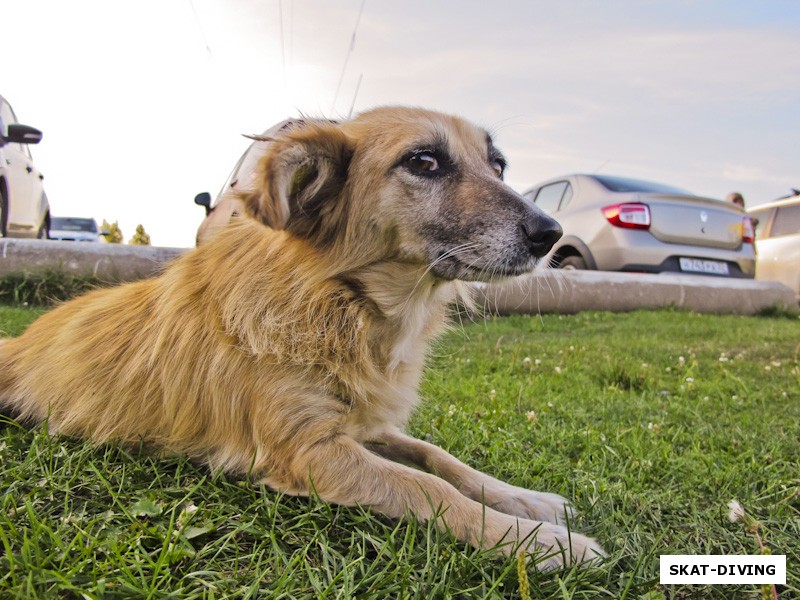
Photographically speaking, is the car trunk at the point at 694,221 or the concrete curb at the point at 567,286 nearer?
the concrete curb at the point at 567,286

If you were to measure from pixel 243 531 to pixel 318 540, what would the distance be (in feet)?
0.81

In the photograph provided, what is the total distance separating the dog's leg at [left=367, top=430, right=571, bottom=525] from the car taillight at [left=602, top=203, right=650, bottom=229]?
793 cm

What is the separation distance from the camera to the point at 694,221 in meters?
9.88

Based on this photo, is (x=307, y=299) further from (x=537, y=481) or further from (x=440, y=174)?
(x=537, y=481)

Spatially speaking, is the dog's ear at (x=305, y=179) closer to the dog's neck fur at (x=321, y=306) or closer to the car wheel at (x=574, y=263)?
the dog's neck fur at (x=321, y=306)

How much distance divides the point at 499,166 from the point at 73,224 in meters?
33.8

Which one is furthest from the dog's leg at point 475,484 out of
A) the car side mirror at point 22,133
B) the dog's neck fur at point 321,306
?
the car side mirror at point 22,133

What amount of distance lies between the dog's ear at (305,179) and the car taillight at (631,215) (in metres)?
7.89

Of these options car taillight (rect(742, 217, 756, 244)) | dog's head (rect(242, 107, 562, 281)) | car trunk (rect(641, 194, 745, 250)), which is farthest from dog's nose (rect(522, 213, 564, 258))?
car taillight (rect(742, 217, 756, 244))

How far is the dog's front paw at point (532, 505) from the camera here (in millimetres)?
2241

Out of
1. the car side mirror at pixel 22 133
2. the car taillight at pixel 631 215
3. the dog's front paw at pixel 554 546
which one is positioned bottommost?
the car taillight at pixel 631 215

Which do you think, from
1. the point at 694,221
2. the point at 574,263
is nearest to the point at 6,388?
the point at 574,263

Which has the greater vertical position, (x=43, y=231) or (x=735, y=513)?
(x=43, y=231)

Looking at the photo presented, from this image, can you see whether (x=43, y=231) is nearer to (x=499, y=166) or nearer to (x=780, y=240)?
(x=499, y=166)
